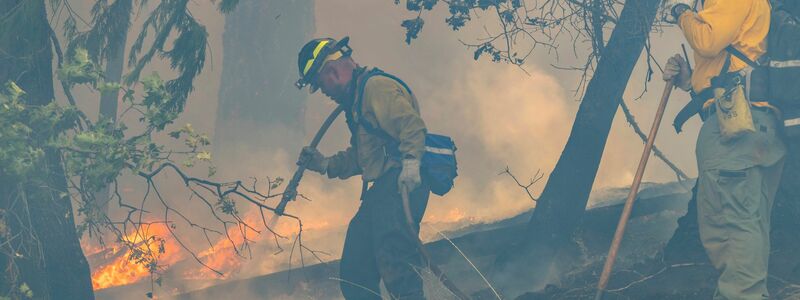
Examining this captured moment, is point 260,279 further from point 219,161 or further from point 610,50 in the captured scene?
point 219,161

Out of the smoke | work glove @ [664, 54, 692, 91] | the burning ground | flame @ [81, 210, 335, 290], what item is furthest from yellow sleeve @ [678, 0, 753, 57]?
the smoke

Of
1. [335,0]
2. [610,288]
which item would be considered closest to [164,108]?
[610,288]

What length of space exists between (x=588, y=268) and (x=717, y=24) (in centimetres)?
255

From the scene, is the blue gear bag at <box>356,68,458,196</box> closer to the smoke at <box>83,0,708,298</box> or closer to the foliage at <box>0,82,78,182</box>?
the foliage at <box>0,82,78,182</box>

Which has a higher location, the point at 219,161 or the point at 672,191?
the point at 219,161

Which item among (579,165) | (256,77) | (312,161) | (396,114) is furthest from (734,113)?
(256,77)

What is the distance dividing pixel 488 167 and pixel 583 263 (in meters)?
10.5

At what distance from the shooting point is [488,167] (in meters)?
17.3

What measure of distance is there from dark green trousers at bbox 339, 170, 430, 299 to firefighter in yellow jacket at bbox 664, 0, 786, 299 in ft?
5.76

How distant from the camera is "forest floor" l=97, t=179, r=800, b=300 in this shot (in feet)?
17.1

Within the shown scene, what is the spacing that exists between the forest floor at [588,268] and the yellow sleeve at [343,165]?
0.95 metres

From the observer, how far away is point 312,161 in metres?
5.93

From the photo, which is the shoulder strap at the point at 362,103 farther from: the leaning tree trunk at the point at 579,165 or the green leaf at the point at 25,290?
the green leaf at the point at 25,290

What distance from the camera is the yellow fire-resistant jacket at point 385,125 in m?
5.28
